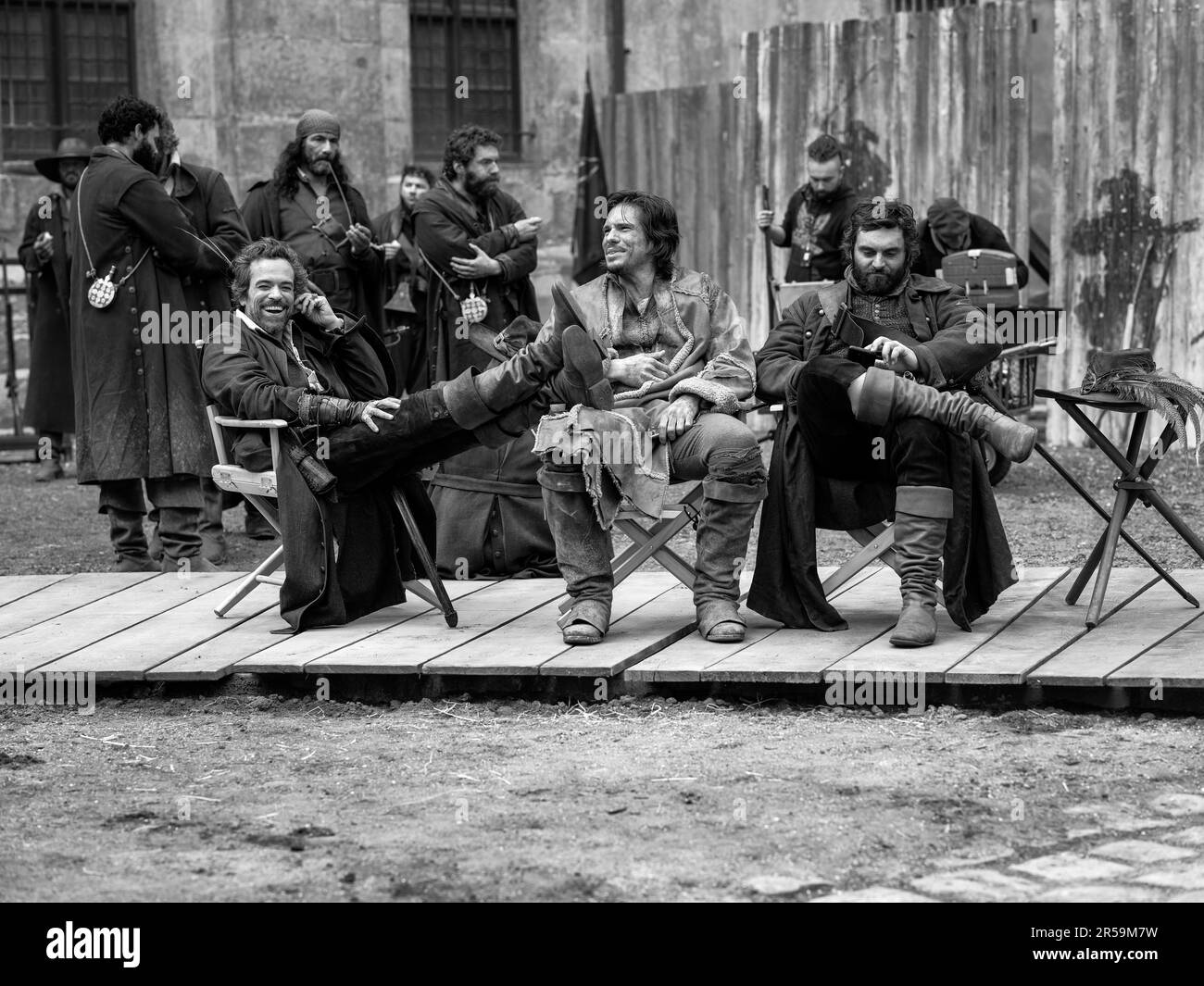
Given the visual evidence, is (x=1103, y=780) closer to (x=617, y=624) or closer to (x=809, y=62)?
(x=617, y=624)

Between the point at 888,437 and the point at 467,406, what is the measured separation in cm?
133

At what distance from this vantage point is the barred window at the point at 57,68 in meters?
14.8

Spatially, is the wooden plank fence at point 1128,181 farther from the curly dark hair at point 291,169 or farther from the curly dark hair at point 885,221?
the curly dark hair at point 885,221

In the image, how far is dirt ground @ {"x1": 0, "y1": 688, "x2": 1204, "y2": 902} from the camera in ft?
13.2

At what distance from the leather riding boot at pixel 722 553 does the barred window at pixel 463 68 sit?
10.6 metres

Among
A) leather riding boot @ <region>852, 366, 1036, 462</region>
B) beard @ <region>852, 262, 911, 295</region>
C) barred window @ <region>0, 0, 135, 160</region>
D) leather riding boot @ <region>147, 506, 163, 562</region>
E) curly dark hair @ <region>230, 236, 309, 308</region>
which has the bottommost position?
leather riding boot @ <region>147, 506, 163, 562</region>

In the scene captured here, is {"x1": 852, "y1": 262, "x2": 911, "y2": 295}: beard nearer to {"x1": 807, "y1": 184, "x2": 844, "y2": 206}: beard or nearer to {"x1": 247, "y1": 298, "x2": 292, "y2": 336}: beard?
{"x1": 247, "y1": 298, "x2": 292, "y2": 336}: beard

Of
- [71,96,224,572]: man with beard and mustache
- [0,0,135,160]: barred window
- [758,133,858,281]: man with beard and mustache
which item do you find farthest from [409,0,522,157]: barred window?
[71,96,224,572]: man with beard and mustache

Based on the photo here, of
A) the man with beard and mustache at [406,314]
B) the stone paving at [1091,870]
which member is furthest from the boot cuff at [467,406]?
the man with beard and mustache at [406,314]

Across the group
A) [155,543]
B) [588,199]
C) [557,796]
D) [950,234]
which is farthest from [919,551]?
[588,199]

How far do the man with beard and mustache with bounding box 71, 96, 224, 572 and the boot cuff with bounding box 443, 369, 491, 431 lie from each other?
Result: 248 centimetres

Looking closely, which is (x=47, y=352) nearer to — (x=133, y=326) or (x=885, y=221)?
(x=133, y=326)

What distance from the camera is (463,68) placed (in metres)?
16.4

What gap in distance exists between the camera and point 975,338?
606cm
